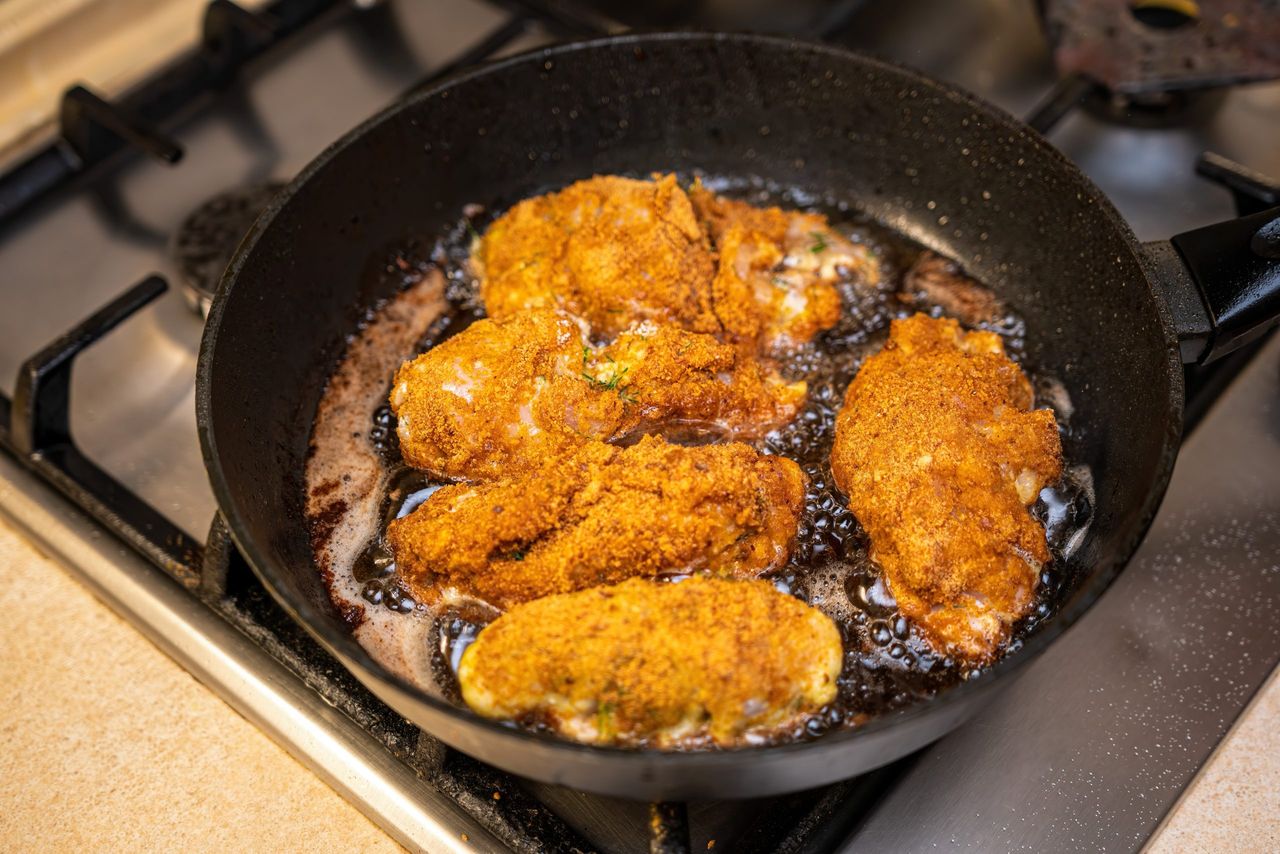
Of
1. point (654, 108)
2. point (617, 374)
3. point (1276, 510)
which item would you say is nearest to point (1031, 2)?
point (654, 108)

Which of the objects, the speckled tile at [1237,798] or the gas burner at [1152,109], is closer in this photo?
the speckled tile at [1237,798]

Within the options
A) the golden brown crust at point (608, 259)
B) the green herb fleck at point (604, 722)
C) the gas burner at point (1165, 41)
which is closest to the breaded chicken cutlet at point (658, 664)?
the green herb fleck at point (604, 722)

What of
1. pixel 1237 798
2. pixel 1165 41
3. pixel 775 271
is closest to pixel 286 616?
pixel 775 271

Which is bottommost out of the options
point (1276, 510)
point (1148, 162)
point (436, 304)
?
point (1276, 510)

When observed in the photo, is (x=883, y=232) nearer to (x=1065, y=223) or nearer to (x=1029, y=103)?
(x=1065, y=223)

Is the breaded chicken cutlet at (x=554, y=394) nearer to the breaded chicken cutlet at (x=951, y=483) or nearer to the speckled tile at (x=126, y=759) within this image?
the breaded chicken cutlet at (x=951, y=483)

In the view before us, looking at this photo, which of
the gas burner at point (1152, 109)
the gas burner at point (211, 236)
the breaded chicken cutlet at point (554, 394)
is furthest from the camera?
the gas burner at point (1152, 109)

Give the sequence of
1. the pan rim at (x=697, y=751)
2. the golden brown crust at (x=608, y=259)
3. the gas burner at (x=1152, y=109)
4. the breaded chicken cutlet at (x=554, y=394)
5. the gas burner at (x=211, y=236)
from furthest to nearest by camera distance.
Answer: the gas burner at (x=1152, y=109) → the gas burner at (x=211, y=236) → the golden brown crust at (x=608, y=259) → the breaded chicken cutlet at (x=554, y=394) → the pan rim at (x=697, y=751)

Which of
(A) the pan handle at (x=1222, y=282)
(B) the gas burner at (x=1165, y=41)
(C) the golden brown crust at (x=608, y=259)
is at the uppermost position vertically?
(C) the golden brown crust at (x=608, y=259)
